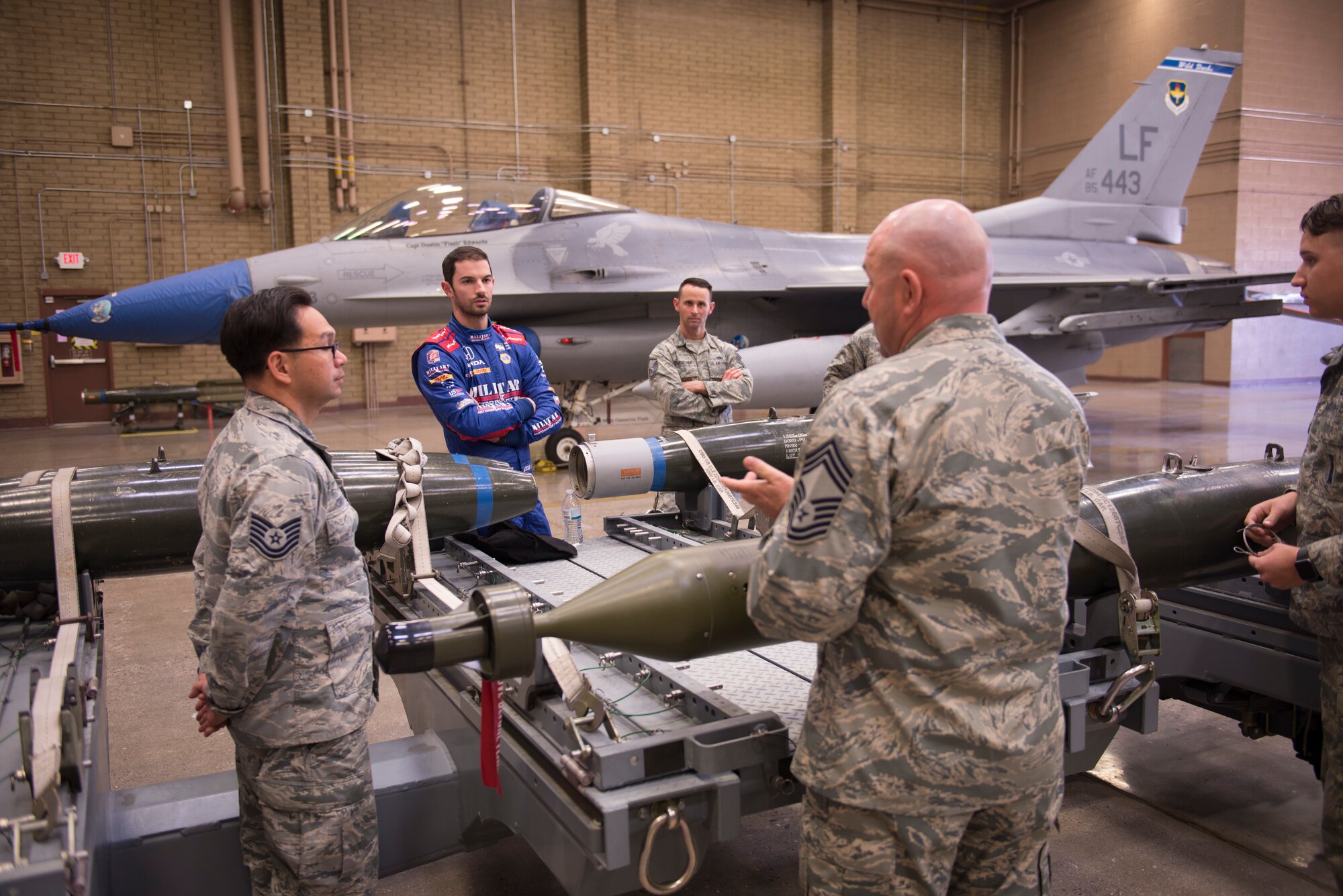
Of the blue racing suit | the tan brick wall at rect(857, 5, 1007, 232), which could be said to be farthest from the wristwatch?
the tan brick wall at rect(857, 5, 1007, 232)

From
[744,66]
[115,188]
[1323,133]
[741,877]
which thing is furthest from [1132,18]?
[741,877]

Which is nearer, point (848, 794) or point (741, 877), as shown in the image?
point (848, 794)

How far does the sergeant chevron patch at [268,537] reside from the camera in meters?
1.83

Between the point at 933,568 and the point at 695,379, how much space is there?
3.98 metres

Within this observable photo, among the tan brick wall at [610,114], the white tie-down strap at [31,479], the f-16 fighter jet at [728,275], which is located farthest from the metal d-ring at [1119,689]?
the tan brick wall at [610,114]

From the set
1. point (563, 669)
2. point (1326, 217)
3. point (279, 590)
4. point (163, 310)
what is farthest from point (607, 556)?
point (163, 310)

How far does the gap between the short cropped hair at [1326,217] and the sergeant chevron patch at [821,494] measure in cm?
175

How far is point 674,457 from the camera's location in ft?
12.4

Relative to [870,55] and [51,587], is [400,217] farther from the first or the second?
[870,55]

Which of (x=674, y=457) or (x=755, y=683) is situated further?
(x=674, y=457)

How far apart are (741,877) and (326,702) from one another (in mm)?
1521

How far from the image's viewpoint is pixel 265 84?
572 inches

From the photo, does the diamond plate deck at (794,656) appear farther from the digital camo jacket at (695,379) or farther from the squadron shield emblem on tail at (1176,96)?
the squadron shield emblem on tail at (1176,96)

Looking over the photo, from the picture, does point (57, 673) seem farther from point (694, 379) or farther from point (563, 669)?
point (694, 379)
